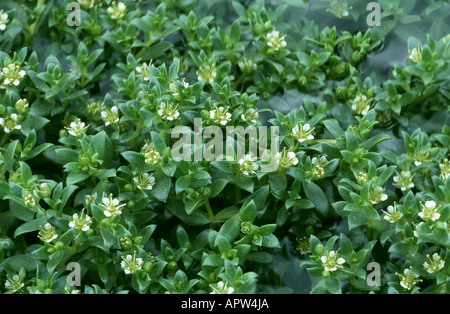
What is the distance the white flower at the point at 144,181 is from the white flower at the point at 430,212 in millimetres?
1006

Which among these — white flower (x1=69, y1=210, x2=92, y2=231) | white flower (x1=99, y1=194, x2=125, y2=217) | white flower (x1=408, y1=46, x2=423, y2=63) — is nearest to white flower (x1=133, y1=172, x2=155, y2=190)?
white flower (x1=99, y1=194, x2=125, y2=217)

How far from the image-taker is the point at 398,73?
9.36 feet

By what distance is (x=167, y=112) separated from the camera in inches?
101

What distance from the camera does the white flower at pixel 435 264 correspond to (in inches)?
92.0

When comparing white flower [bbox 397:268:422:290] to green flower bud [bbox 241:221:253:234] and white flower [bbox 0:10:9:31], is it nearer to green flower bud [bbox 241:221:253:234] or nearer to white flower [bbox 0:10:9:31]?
green flower bud [bbox 241:221:253:234]

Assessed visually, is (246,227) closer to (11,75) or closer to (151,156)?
(151,156)

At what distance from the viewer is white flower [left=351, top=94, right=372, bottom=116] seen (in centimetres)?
283

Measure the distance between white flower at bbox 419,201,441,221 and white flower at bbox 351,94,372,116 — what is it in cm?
61

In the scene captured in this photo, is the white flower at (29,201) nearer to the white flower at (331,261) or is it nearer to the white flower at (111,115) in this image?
the white flower at (111,115)

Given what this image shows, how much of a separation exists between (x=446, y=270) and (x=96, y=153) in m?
1.37

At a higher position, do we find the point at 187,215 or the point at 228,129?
the point at 228,129
